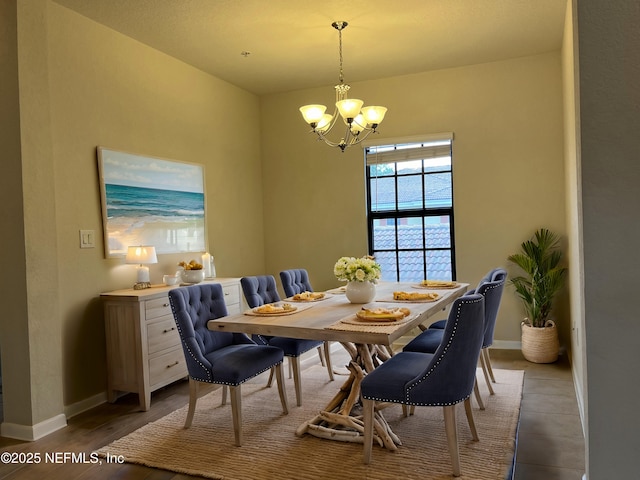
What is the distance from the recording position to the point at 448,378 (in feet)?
7.89

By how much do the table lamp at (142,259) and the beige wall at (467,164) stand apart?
2.26 m

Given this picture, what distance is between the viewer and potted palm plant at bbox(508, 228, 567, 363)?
4453 mm

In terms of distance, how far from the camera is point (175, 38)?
13.7 ft

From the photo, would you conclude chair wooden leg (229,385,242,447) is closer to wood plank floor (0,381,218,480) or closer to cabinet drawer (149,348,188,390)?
wood plank floor (0,381,218,480)

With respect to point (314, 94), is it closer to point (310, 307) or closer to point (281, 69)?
point (281, 69)

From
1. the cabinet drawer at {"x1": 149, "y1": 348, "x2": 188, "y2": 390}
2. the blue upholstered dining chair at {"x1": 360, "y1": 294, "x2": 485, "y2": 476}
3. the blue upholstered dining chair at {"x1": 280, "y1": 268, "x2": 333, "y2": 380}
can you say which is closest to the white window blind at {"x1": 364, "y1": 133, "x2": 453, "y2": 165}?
the blue upholstered dining chair at {"x1": 280, "y1": 268, "x2": 333, "y2": 380}

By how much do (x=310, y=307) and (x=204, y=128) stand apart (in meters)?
2.70

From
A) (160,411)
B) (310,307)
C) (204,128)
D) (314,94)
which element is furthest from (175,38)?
(160,411)

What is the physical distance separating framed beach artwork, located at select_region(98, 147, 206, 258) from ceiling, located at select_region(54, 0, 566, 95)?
3.47 feet

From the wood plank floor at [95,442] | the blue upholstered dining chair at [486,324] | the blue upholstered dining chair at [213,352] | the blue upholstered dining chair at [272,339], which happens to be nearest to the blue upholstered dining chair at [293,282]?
the blue upholstered dining chair at [272,339]

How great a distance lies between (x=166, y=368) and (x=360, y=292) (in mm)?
1692

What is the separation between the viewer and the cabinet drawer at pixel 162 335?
3668 mm

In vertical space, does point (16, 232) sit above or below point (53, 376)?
above

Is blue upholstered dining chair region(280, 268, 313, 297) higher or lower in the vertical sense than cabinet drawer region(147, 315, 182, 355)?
higher
